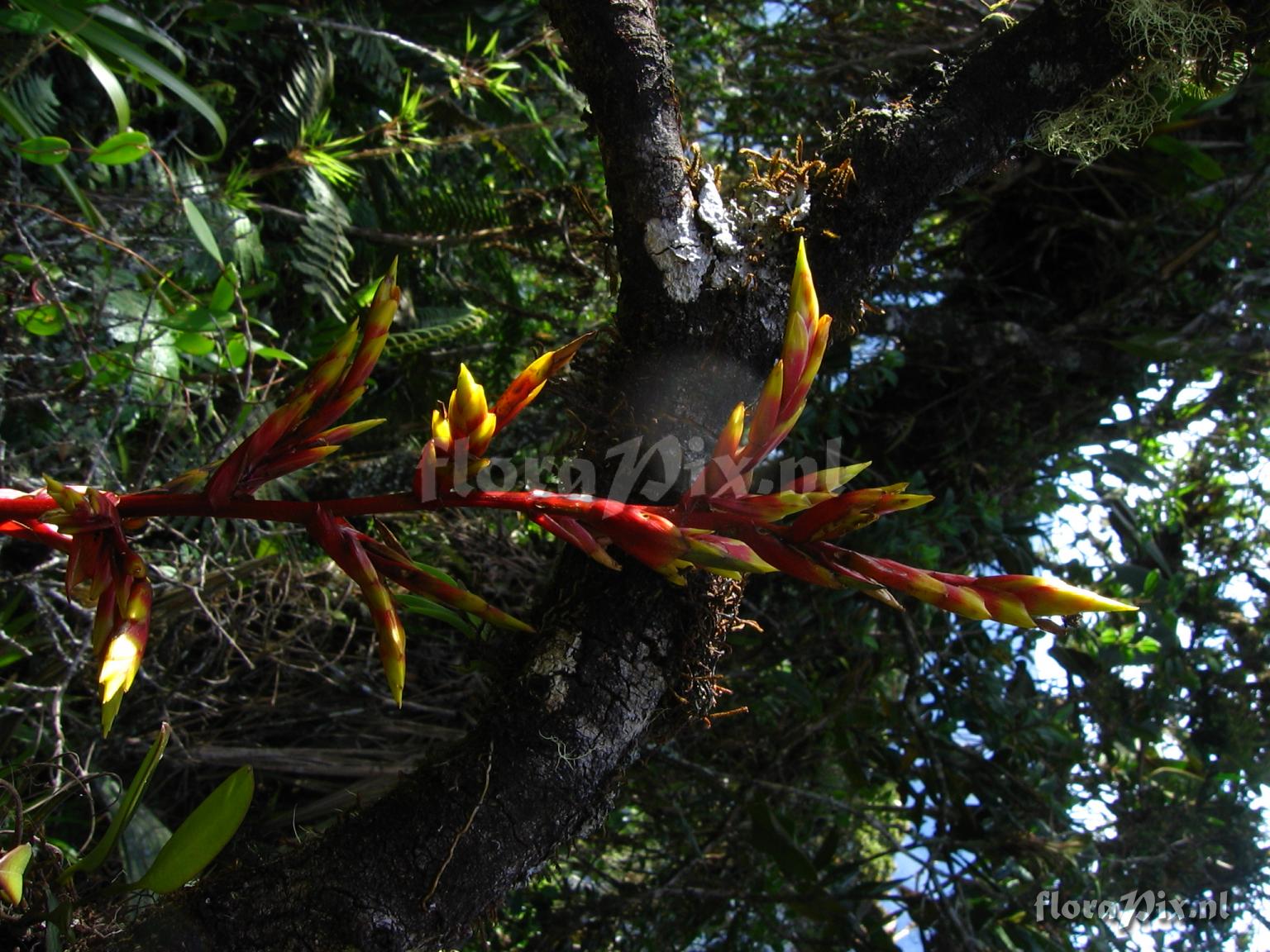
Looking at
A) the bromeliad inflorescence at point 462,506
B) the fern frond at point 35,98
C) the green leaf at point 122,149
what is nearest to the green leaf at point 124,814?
the bromeliad inflorescence at point 462,506

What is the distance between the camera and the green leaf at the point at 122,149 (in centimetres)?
111

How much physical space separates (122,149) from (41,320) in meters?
0.25

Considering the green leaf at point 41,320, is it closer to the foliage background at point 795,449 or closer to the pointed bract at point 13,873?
the foliage background at point 795,449

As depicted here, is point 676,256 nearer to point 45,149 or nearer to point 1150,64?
point 1150,64

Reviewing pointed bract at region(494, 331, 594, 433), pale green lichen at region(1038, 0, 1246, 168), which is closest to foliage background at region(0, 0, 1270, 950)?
pale green lichen at region(1038, 0, 1246, 168)

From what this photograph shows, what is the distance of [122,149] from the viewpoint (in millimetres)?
1123

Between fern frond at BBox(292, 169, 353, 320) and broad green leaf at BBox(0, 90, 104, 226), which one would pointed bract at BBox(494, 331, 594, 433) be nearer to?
broad green leaf at BBox(0, 90, 104, 226)

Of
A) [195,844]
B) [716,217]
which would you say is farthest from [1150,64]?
[195,844]

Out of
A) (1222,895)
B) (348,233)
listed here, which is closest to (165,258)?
(348,233)

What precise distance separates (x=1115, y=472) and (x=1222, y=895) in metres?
0.69

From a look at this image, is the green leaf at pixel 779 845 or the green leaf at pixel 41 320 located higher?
the green leaf at pixel 41 320

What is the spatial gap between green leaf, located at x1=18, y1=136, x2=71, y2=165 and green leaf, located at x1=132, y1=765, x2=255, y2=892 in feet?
2.57

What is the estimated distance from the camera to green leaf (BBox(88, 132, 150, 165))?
1.11 m

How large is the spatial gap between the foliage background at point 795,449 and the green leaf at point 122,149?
0.07 m
